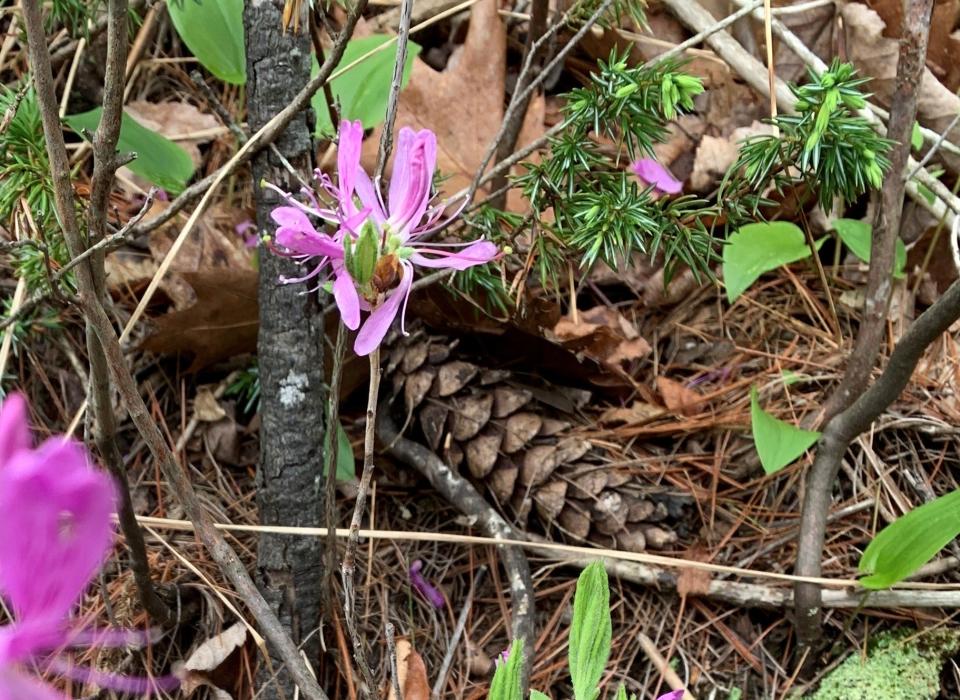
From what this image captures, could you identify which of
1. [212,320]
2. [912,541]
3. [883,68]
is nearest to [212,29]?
[212,320]

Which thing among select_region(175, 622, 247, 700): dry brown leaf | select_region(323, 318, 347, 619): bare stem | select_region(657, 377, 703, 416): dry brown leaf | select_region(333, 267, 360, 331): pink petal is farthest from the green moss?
select_region(333, 267, 360, 331): pink petal

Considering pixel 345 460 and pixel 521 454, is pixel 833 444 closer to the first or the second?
pixel 521 454

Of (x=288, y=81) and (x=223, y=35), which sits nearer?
(x=288, y=81)

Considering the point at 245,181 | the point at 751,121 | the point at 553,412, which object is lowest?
the point at 553,412

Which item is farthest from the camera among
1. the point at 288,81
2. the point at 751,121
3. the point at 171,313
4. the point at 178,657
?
the point at 751,121

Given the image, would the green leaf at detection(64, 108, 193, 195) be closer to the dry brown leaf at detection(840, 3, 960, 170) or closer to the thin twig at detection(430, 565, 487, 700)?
the thin twig at detection(430, 565, 487, 700)

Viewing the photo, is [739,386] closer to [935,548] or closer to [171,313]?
[935,548]

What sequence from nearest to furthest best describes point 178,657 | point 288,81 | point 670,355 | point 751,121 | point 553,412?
point 288,81
point 178,657
point 553,412
point 670,355
point 751,121

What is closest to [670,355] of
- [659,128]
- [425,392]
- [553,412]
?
[553,412]
